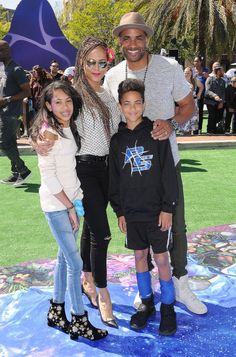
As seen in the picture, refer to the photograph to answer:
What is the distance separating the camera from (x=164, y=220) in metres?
2.89

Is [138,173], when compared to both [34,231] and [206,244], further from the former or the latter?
Answer: [34,231]

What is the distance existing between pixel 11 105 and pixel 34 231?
259cm

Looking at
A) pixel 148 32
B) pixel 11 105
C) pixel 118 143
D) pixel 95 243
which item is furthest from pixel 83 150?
pixel 11 105

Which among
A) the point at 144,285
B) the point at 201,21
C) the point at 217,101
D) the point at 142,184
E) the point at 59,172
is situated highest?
the point at 201,21

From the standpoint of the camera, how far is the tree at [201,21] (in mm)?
19594

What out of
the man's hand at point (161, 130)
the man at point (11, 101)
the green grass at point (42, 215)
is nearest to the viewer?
the man's hand at point (161, 130)

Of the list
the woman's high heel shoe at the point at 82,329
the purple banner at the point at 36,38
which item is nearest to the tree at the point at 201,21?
the purple banner at the point at 36,38

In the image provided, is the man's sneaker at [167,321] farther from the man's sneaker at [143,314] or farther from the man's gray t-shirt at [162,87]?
the man's gray t-shirt at [162,87]

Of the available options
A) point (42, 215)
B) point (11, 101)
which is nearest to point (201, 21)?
point (11, 101)

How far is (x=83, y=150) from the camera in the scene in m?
2.95

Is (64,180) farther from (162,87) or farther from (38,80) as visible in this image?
(38,80)

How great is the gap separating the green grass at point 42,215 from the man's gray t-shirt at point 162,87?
1672 millimetres

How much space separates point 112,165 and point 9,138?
416cm

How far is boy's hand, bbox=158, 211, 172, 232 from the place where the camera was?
9.45ft
